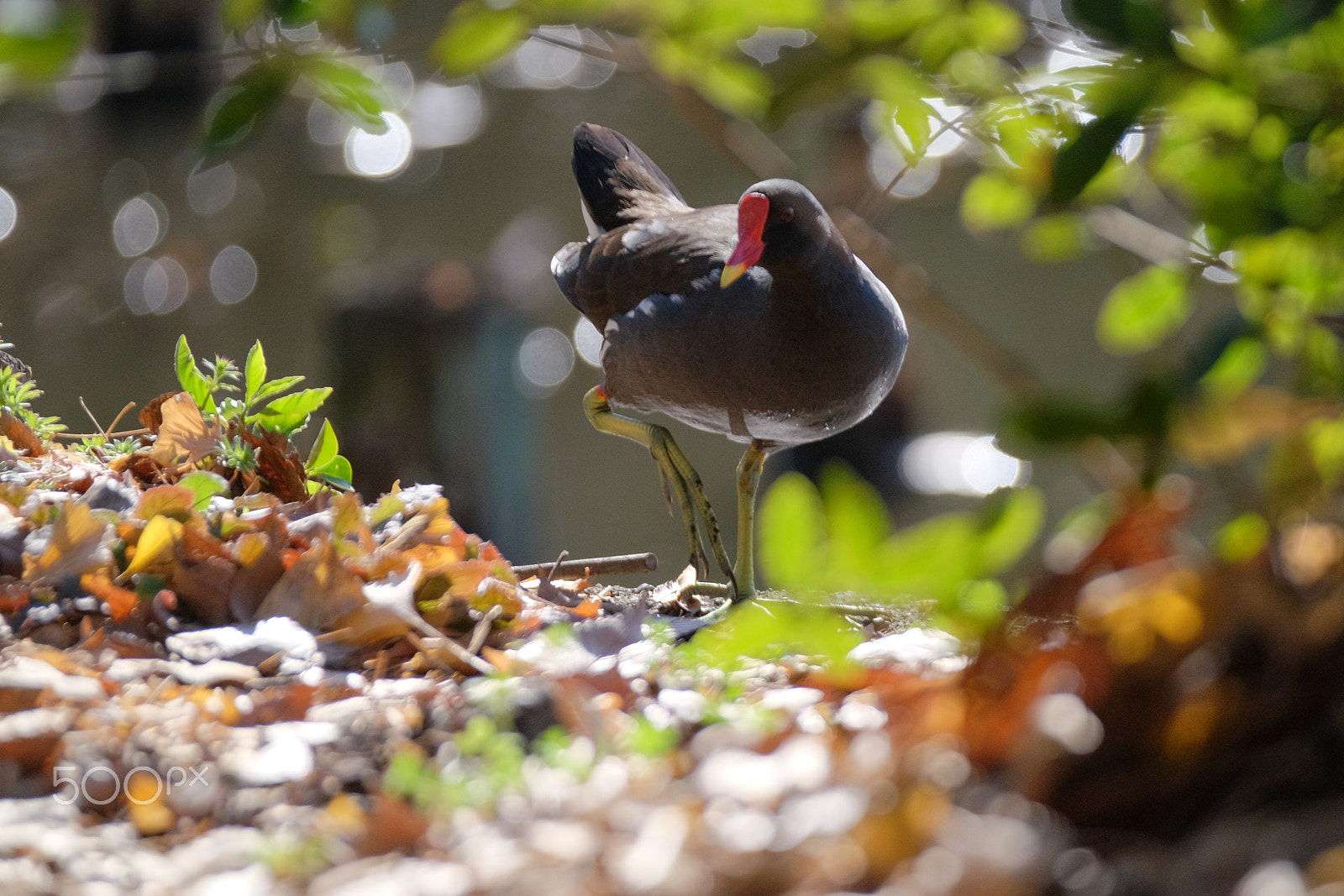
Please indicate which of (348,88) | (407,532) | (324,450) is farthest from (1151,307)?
(324,450)

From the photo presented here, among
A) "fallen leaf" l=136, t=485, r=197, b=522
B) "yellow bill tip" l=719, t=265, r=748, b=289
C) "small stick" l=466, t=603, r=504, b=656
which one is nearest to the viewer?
"small stick" l=466, t=603, r=504, b=656

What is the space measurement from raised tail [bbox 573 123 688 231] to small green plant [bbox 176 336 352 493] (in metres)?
1.35

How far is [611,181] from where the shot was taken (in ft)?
9.78

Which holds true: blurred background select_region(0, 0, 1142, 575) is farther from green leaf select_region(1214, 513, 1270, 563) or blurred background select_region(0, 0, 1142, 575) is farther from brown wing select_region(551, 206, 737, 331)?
green leaf select_region(1214, 513, 1270, 563)

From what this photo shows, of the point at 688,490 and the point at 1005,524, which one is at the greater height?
the point at 1005,524

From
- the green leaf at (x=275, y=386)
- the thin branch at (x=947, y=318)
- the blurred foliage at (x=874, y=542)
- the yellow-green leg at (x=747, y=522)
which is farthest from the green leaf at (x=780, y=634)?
the yellow-green leg at (x=747, y=522)

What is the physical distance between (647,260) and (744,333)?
440 mm

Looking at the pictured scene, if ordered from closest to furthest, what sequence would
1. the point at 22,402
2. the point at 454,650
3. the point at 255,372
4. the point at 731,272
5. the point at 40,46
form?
the point at 40,46 < the point at 454,650 < the point at 255,372 < the point at 22,402 < the point at 731,272

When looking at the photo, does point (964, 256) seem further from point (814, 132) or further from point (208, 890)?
point (208, 890)

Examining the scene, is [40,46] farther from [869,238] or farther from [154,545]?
[154,545]

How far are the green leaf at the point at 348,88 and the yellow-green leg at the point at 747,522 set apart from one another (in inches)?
58.3

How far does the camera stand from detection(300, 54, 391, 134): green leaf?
2.42 ft

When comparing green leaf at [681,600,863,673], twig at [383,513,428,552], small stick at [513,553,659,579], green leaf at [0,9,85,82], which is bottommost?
small stick at [513,553,659,579]

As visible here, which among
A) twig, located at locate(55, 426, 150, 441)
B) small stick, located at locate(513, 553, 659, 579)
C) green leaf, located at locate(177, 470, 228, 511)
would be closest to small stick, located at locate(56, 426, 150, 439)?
twig, located at locate(55, 426, 150, 441)
